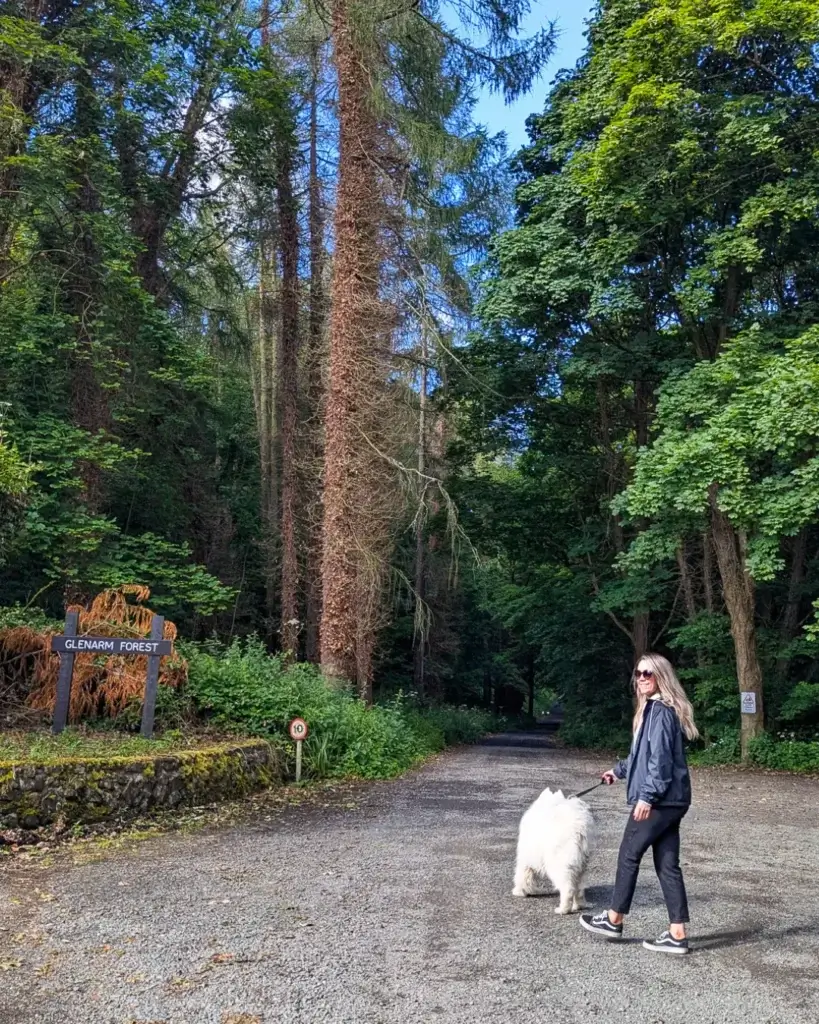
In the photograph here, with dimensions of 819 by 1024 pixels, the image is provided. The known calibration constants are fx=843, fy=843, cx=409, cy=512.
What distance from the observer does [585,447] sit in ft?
73.5

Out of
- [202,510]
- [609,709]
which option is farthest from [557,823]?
[609,709]

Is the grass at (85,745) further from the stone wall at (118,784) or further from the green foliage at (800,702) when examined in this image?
the green foliage at (800,702)

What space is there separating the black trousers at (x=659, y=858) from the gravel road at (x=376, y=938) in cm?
24

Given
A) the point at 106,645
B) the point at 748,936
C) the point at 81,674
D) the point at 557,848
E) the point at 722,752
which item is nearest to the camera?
the point at 748,936

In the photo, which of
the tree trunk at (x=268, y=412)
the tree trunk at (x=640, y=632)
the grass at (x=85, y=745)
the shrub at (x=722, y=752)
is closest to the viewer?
the grass at (x=85, y=745)

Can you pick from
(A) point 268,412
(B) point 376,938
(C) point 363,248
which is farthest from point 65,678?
(A) point 268,412

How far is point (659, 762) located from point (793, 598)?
15.9m

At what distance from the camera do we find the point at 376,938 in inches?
182

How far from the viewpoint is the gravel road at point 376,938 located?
369cm

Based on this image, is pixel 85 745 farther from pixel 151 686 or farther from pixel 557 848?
pixel 557 848

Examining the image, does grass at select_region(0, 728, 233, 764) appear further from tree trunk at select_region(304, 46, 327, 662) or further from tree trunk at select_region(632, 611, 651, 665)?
tree trunk at select_region(632, 611, 651, 665)

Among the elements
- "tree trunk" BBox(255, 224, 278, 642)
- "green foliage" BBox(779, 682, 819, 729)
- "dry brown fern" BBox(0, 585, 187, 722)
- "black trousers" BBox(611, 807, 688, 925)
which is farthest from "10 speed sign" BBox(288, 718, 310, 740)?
"tree trunk" BBox(255, 224, 278, 642)

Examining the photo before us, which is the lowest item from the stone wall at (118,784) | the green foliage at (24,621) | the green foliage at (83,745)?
the stone wall at (118,784)

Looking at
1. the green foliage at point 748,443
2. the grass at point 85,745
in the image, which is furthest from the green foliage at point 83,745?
the green foliage at point 748,443
